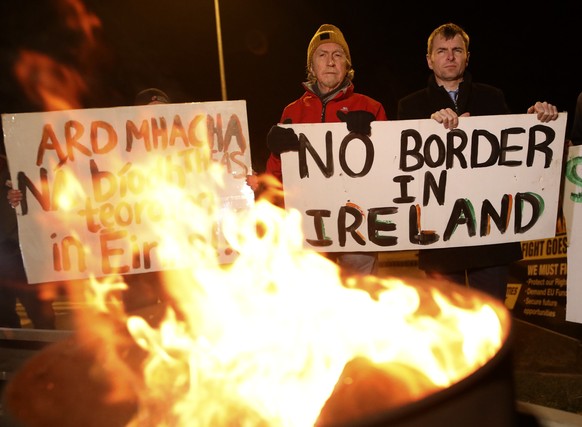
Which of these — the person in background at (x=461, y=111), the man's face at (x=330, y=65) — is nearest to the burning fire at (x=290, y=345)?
the person in background at (x=461, y=111)

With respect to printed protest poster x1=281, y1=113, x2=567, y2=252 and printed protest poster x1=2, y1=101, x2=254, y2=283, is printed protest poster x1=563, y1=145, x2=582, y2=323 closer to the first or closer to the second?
printed protest poster x1=281, y1=113, x2=567, y2=252

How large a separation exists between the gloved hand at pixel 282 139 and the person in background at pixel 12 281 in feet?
6.82

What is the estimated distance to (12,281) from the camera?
399 centimetres

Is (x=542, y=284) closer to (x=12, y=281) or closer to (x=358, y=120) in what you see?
(x=358, y=120)

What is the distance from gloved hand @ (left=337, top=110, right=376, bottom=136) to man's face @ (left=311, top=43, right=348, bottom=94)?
1.06 feet

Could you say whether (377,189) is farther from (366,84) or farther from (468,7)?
(366,84)

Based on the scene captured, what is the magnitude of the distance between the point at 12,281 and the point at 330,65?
288 cm

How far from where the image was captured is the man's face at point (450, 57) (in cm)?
303

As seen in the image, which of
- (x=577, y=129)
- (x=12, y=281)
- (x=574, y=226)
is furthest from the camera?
(x=12, y=281)

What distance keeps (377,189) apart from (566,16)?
19.3m

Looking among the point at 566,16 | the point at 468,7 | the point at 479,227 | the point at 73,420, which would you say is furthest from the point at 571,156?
the point at 468,7

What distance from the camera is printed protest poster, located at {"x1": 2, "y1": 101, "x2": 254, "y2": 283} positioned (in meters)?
3.31

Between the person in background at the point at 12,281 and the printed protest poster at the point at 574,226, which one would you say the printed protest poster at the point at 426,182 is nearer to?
the printed protest poster at the point at 574,226

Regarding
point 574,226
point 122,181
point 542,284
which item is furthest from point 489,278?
point 122,181
